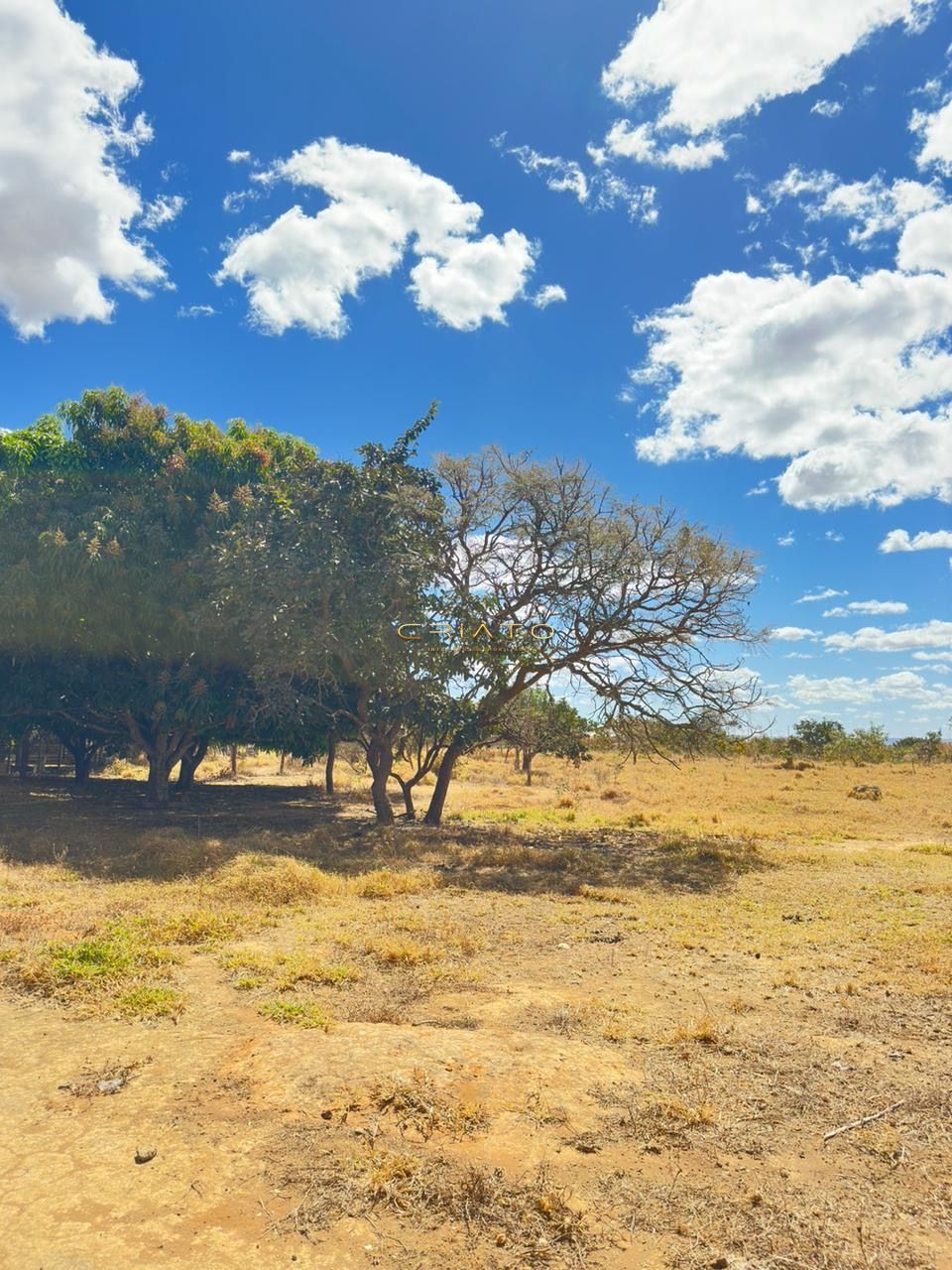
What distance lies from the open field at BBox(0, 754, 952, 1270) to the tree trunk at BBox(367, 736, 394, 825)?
654 cm

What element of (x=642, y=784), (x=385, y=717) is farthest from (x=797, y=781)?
(x=385, y=717)

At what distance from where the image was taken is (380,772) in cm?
2091

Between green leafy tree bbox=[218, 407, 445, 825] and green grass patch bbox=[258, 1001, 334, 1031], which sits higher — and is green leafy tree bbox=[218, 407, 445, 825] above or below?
above

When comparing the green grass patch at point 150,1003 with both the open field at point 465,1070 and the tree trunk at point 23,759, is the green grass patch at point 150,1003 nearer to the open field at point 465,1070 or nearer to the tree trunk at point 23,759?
the open field at point 465,1070

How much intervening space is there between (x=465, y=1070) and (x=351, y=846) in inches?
473

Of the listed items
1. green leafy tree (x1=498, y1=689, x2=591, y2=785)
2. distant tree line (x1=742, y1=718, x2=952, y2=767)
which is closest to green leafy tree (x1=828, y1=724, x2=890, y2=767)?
distant tree line (x1=742, y1=718, x2=952, y2=767)

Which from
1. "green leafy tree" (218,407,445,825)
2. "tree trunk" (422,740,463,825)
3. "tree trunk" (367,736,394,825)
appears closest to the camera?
"green leafy tree" (218,407,445,825)

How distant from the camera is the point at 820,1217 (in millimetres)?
4090

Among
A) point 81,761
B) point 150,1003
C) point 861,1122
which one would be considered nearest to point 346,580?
point 150,1003

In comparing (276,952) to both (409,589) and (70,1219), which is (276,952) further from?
(409,589)

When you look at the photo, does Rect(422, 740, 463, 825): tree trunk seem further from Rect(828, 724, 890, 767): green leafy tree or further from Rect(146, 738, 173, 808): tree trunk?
Rect(828, 724, 890, 767): green leafy tree

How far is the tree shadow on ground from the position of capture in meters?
14.2

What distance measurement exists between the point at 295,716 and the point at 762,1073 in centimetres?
1514

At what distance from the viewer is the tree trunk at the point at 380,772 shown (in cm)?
2058
